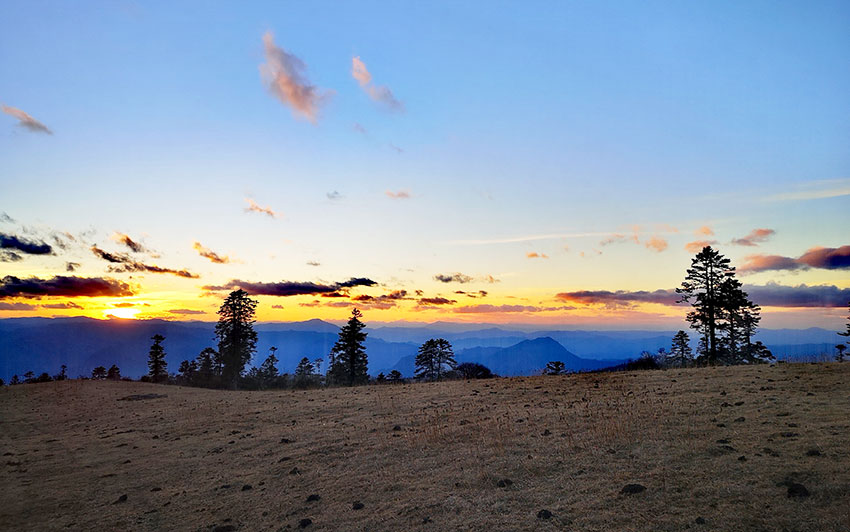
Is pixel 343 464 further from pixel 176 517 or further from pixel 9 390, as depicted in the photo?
pixel 9 390

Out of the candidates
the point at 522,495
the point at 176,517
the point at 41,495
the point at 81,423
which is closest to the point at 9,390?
the point at 81,423

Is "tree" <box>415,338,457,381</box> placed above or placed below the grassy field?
below

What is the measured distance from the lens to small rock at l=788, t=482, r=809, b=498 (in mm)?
8242

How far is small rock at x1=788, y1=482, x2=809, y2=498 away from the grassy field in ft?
0.15

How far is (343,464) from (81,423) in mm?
20986

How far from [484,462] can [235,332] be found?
65.9m

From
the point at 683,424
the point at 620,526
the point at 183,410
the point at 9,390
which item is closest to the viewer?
the point at 620,526

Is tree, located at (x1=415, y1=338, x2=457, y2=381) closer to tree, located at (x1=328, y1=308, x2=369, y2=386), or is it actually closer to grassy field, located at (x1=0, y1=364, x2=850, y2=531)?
tree, located at (x1=328, y1=308, x2=369, y2=386)

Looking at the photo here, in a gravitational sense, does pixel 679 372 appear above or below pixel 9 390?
above

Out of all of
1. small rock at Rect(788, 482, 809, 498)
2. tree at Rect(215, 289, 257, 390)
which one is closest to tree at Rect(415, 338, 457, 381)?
tree at Rect(215, 289, 257, 390)

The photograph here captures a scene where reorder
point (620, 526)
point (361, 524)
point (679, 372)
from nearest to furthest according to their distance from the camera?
point (620, 526), point (361, 524), point (679, 372)

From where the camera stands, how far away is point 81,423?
2598 cm

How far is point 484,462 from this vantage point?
12625 millimetres

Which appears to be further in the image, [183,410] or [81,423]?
[183,410]
